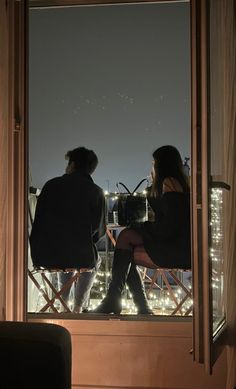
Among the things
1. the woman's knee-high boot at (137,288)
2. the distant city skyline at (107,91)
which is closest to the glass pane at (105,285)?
the woman's knee-high boot at (137,288)

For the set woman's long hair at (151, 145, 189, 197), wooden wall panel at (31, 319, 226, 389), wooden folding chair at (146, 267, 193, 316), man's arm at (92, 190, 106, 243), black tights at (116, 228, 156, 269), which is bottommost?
wooden wall panel at (31, 319, 226, 389)

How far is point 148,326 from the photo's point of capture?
7.54ft

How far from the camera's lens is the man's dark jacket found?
8.87 feet

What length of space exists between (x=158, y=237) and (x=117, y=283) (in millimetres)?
398

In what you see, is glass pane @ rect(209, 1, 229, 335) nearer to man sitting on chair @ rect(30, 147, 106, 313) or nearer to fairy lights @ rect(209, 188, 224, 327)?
fairy lights @ rect(209, 188, 224, 327)

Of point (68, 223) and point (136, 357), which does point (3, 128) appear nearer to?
point (68, 223)

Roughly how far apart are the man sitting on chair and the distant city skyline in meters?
0.61

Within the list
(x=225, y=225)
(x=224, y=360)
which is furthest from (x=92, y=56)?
(x=224, y=360)

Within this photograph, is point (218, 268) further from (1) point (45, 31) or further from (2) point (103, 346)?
(1) point (45, 31)

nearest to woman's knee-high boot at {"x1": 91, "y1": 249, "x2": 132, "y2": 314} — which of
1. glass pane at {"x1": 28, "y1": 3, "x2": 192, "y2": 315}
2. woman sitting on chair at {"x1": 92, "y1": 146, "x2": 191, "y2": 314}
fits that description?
woman sitting on chair at {"x1": 92, "y1": 146, "x2": 191, "y2": 314}

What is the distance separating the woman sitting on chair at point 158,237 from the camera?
2641 millimetres

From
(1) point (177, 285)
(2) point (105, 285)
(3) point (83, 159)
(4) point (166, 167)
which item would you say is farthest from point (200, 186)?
(2) point (105, 285)

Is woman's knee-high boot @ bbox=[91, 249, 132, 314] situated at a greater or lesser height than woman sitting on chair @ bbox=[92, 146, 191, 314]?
lesser

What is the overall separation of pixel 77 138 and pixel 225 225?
1883 millimetres
